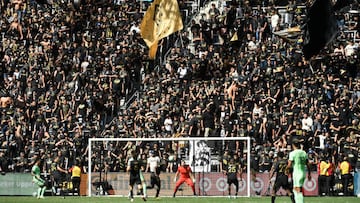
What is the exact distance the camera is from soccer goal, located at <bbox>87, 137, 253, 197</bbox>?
1844 inches

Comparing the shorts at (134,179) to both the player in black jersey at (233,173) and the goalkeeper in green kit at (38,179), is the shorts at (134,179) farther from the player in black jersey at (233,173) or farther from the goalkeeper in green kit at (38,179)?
the goalkeeper in green kit at (38,179)

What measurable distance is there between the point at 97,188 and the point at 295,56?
10896 millimetres

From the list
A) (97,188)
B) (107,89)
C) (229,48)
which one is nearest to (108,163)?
(97,188)

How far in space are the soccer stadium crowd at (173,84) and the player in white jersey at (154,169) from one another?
59 centimetres

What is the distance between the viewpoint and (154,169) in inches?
1848

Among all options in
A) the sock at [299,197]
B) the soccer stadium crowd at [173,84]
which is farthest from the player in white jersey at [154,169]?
the sock at [299,197]

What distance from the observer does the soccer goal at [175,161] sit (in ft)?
154

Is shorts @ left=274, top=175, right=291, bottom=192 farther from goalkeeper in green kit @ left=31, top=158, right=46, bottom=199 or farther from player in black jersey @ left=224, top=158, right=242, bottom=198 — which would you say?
goalkeeper in green kit @ left=31, top=158, right=46, bottom=199

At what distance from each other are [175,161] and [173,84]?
4.70 meters

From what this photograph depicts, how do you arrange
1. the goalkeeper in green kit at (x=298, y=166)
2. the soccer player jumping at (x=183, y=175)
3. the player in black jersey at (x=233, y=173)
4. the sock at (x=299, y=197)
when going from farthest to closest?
the player in black jersey at (x=233, y=173) < the soccer player jumping at (x=183, y=175) < the goalkeeper in green kit at (x=298, y=166) < the sock at (x=299, y=197)

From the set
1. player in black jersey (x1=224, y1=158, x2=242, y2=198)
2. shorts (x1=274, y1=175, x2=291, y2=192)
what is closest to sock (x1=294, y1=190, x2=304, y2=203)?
shorts (x1=274, y1=175, x2=291, y2=192)

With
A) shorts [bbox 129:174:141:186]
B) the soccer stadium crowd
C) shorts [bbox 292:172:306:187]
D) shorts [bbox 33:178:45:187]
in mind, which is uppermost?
the soccer stadium crowd

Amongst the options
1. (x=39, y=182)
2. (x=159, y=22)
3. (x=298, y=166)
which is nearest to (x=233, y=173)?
(x=159, y=22)

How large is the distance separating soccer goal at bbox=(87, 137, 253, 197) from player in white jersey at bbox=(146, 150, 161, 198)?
294mm
